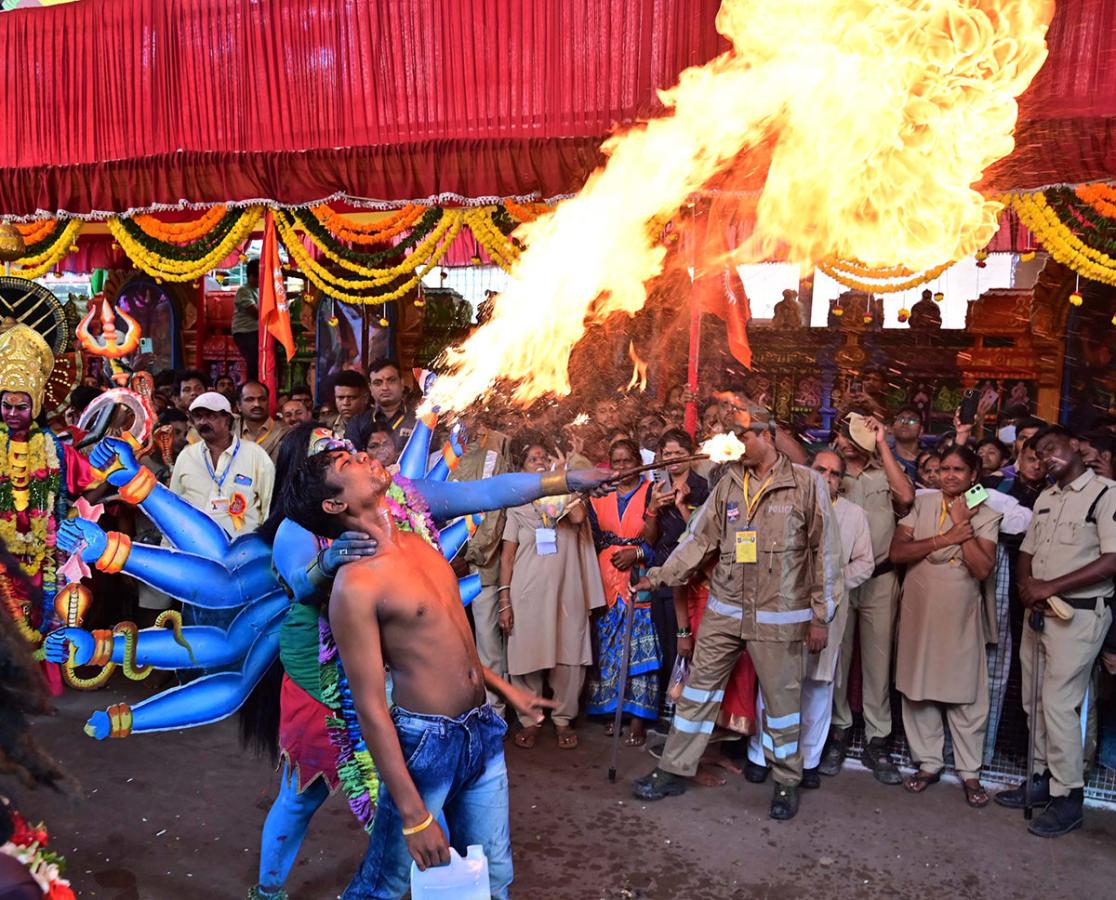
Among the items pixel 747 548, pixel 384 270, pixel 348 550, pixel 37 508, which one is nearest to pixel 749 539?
pixel 747 548

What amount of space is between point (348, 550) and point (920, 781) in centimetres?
357

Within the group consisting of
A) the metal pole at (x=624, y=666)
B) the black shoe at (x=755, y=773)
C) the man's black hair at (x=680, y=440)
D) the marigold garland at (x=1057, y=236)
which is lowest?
the black shoe at (x=755, y=773)

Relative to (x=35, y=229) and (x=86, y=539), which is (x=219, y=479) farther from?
(x=35, y=229)

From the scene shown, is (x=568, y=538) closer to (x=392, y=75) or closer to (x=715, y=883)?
(x=715, y=883)

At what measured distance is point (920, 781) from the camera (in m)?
5.13

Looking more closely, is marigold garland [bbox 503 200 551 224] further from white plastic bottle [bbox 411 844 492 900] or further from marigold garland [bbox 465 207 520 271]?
white plastic bottle [bbox 411 844 492 900]

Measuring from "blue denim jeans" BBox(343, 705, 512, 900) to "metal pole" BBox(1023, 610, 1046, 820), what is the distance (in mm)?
2904

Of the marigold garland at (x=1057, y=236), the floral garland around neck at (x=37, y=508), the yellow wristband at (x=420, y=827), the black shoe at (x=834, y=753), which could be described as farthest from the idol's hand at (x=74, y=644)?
the marigold garland at (x=1057, y=236)

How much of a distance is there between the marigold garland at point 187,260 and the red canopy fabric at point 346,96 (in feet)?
0.70

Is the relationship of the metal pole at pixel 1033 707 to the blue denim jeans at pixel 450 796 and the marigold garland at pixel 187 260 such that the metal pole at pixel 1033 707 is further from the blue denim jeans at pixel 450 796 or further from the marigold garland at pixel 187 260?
the marigold garland at pixel 187 260

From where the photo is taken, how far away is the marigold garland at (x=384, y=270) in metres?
7.58

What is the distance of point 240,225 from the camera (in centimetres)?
816

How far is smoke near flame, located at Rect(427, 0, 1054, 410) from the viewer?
17.5 ft

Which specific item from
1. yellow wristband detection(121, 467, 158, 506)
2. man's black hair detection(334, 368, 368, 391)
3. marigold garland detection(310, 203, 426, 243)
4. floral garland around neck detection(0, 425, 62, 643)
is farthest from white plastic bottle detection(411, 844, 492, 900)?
marigold garland detection(310, 203, 426, 243)
